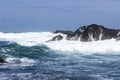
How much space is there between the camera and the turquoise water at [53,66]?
25328 millimetres

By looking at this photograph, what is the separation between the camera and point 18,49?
40656 mm

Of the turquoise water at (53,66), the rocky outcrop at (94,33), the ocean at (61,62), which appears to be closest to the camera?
the turquoise water at (53,66)

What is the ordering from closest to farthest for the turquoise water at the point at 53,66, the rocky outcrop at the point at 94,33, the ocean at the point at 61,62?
1. the turquoise water at the point at 53,66
2. the ocean at the point at 61,62
3. the rocky outcrop at the point at 94,33

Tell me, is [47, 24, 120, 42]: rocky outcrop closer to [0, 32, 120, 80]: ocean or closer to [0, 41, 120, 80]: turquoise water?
[0, 32, 120, 80]: ocean

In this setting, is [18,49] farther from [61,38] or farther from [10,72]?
[10,72]

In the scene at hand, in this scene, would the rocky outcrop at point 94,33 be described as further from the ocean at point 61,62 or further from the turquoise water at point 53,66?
the turquoise water at point 53,66

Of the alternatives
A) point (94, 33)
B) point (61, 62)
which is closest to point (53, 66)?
point (61, 62)

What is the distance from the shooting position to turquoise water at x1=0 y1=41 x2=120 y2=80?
2533 centimetres

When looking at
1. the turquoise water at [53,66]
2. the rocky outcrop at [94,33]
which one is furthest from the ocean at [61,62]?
the rocky outcrop at [94,33]

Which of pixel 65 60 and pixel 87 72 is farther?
pixel 65 60

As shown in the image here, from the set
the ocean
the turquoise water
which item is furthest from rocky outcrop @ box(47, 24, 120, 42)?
the turquoise water

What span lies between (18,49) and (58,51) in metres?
3.60

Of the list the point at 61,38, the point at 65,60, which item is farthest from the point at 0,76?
the point at 61,38

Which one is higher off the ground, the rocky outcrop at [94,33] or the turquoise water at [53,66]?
the rocky outcrop at [94,33]
